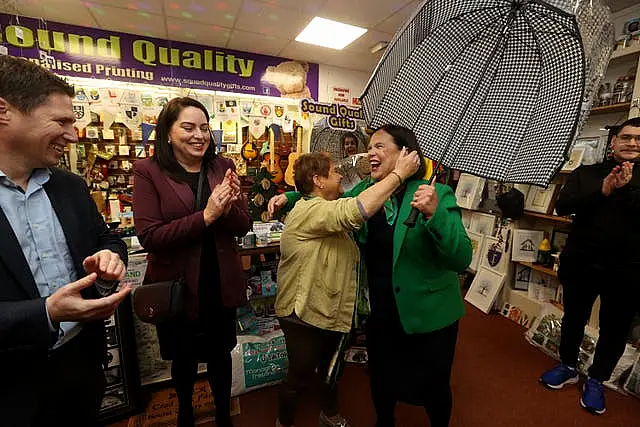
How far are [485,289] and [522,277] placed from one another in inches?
15.1

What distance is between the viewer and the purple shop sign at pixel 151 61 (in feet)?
12.1

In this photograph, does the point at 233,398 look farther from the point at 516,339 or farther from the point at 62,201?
the point at 516,339

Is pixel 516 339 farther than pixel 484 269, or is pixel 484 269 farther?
pixel 484 269

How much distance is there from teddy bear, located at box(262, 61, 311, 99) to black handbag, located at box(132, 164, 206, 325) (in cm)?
412

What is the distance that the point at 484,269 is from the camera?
379 centimetres

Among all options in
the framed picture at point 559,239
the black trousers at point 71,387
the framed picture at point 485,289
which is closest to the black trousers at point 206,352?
the black trousers at point 71,387

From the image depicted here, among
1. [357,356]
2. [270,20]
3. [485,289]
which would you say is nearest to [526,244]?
[485,289]

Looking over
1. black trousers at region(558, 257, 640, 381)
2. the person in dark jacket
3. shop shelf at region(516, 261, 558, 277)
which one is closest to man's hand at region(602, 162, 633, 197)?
the person in dark jacket

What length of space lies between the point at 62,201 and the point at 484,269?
12.8 feet

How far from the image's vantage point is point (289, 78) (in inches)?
196

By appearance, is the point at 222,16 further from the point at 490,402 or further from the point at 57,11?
the point at 490,402

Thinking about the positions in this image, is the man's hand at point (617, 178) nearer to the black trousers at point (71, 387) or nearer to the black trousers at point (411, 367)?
the black trousers at point (411, 367)

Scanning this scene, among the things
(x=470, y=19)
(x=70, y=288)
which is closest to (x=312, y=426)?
(x=70, y=288)

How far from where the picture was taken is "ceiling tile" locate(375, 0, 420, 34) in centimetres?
337
